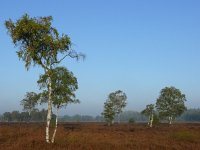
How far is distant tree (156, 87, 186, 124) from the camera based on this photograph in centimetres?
11581

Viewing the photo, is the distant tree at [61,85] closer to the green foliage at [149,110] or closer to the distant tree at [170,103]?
the green foliage at [149,110]

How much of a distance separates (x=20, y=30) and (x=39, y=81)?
6309mm

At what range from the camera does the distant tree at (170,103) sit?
4560 inches

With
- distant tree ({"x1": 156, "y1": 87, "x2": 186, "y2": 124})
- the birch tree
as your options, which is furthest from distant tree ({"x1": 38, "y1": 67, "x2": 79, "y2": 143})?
distant tree ({"x1": 156, "y1": 87, "x2": 186, "y2": 124})

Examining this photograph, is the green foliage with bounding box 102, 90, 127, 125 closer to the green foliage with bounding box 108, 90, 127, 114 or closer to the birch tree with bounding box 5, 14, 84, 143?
the green foliage with bounding box 108, 90, 127, 114

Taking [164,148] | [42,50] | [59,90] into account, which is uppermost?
[42,50]

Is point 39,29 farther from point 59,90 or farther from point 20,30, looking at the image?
point 59,90

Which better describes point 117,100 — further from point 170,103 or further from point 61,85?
point 61,85

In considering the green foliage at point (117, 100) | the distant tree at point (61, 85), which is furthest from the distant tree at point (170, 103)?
the distant tree at point (61, 85)

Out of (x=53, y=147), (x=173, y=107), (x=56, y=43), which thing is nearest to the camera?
(x=53, y=147)

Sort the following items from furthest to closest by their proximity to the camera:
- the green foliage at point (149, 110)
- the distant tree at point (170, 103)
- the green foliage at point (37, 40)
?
the distant tree at point (170, 103) < the green foliage at point (149, 110) < the green foliage at point (37, 40)

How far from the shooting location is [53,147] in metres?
31.4

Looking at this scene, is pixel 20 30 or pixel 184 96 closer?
pixel 20 30

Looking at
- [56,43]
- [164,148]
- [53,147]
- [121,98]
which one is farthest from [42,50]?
[121,98]
